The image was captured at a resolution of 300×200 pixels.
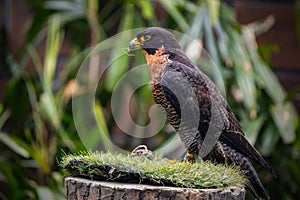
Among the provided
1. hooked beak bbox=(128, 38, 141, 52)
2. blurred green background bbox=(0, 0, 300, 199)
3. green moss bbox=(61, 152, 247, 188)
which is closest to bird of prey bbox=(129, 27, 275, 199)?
hooked beak bbox=(128, 38, 141, 52)

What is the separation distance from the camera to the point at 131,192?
1404 mm

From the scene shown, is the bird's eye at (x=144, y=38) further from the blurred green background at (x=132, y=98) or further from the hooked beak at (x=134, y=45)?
the blurred green background at (x=132, y=98)

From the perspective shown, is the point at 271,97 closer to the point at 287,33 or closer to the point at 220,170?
the point at 287,33

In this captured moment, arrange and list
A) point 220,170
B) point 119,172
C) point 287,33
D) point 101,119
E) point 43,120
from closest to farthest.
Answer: point 119,172, point 220,170, point 101,119, point 43,120, point 287,33

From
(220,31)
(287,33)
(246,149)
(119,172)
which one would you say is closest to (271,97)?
(220,31)

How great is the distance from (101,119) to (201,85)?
0.97 m

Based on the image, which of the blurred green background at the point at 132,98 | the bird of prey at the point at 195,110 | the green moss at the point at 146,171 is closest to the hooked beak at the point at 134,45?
the bird of prey at the point at 195,110

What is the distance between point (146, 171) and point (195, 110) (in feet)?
1.08

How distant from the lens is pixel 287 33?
3369 millimetres

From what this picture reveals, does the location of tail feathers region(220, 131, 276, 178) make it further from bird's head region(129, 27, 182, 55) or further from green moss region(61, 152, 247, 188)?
bird's head region(129, 27, 182, 55)

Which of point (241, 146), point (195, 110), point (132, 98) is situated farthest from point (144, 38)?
point (132, 98)

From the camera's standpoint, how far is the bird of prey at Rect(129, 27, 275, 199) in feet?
5.61

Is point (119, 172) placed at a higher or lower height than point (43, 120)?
higher

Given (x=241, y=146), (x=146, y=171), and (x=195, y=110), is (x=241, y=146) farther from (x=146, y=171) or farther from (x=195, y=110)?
(x=146, y=171)
